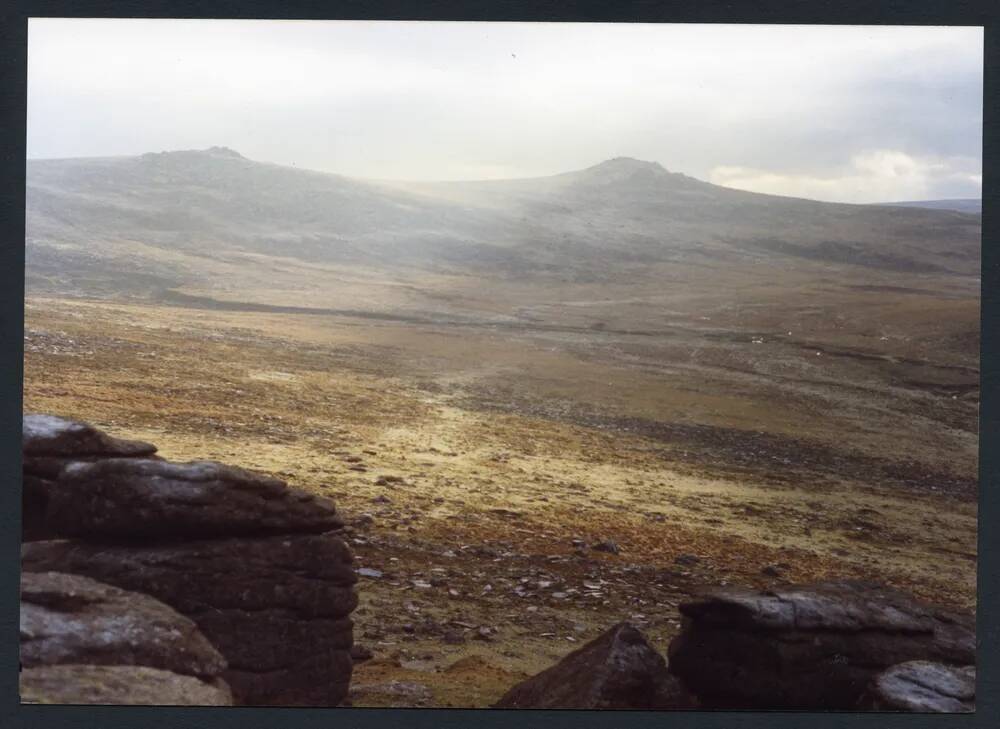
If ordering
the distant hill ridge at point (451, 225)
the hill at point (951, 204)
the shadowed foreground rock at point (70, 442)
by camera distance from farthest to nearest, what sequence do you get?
the distant hill ridge at point (451, 225), the hill at point (951, 204), the shadowed foreground rock at point (70, 442)

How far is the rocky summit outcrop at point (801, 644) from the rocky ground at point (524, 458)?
50 cm

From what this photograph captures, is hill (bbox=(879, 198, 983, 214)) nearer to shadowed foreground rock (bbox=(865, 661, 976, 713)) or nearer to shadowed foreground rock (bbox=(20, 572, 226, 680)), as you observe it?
shadowed foreground rock (bbox=(865, 661, 976, 713))

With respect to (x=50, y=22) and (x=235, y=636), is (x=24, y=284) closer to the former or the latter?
(x=50, y=22)

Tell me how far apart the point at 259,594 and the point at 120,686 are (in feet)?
2.66

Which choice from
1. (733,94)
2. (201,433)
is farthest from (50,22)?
(733,94)

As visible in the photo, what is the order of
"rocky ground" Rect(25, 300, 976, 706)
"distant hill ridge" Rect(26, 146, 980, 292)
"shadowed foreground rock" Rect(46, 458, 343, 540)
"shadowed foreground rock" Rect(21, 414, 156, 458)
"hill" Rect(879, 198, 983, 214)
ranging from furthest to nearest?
"distant hill ridge" Rect(26, 146, 980, 292) < "hill" Rect(879, 198, 983, 214) < "rocky ground" Rect(25, 300, 976, 706) < "shadowed foreground rock" Rect(21, 414, 156, 458) < "shadowed foreground rock" Rect(46, 458, 343, 540)

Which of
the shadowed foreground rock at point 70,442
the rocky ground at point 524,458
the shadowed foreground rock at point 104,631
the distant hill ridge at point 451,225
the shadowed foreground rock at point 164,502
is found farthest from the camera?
the distant hill ridge at point 451,225

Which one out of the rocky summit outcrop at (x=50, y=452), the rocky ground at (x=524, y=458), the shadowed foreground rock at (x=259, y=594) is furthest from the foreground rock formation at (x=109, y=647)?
the rocky ground at (x=524, y=458)

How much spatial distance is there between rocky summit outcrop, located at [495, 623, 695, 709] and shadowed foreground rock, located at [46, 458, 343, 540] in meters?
1.68

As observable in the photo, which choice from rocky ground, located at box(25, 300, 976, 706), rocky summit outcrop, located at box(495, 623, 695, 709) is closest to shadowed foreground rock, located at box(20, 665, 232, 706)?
rocky ground, located at box(25, 300, 976, 706)

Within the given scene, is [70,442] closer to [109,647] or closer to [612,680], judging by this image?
[109,647]

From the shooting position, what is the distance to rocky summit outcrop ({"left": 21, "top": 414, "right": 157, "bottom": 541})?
5.39 meters

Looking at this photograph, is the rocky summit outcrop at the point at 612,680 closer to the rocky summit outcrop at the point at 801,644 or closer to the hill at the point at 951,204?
the rocky summit outcrop at the point at 801,644

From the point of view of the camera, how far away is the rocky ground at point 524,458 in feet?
19.1
